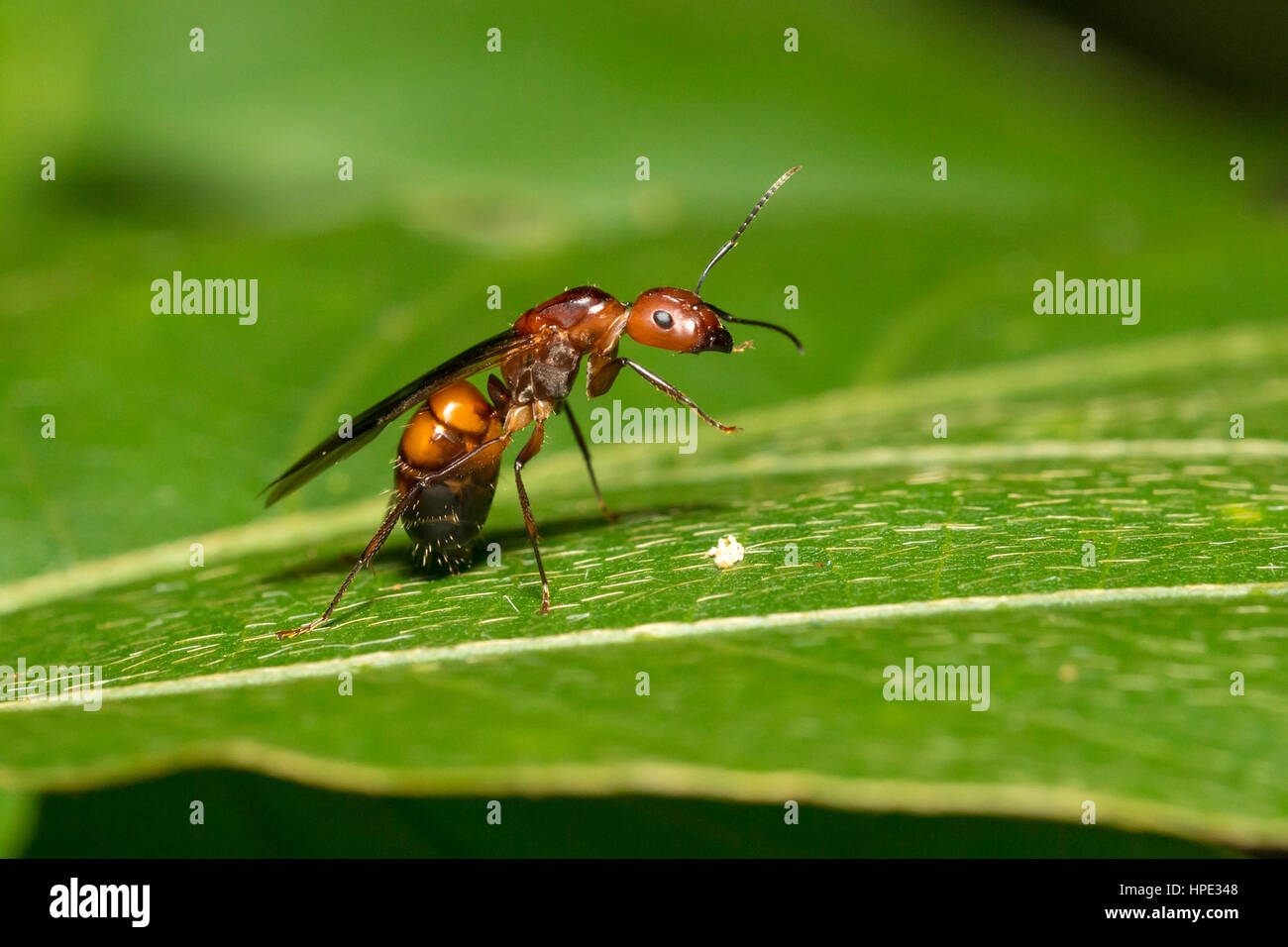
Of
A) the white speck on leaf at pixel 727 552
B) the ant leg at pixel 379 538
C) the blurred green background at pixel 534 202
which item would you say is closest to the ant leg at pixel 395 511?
the ant leg at pixel 379 538

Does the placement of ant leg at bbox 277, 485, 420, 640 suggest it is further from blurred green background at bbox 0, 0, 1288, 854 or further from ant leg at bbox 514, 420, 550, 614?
blurred green background at bbox 0, 0, 1288, 854

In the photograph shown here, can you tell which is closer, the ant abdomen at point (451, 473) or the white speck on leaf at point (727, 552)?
the white speck on leaf at point (727, 552)

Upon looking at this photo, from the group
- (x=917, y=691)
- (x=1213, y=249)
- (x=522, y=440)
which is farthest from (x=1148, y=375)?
(x=917, y=691)

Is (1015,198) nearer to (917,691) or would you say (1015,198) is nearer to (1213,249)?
(1213,249)

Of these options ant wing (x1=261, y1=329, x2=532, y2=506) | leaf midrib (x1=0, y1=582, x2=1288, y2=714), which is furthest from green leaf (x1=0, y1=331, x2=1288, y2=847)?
ant wing (x1=261, y1=329, x2=532, y2=506)

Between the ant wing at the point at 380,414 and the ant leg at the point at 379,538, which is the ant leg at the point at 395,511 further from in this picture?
the ant wing at the point at 380,414

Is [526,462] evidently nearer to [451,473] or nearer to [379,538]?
[451,473]

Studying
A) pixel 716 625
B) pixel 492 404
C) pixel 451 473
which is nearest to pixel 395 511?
pixel 451 473
